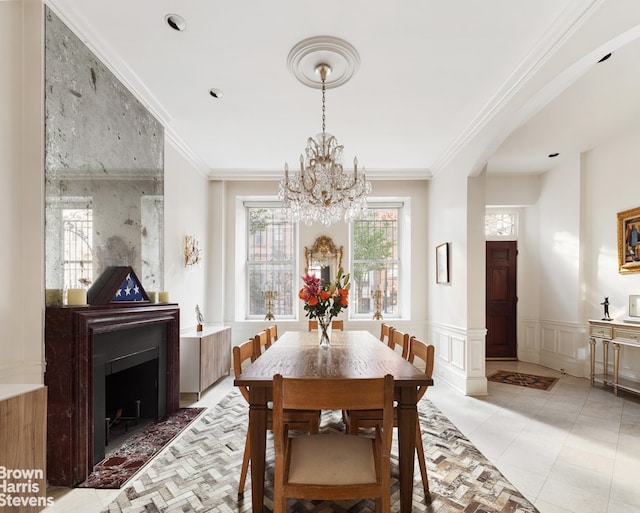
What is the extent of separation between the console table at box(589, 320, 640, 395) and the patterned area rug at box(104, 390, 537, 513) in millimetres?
2493

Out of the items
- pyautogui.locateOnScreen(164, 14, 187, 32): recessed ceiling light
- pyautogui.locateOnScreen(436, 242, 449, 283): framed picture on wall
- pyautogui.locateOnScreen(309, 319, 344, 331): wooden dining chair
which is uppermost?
pyautogui.locateOnScreen(164, 14, 187, 32): recessed ceiling light

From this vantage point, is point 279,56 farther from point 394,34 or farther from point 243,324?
point 243,324

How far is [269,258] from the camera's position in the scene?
591 cm

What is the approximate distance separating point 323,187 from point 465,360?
2.71m

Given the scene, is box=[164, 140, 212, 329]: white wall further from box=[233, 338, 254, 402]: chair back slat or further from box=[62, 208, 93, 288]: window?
box=[233, 338, 254, 402]: chair back slat

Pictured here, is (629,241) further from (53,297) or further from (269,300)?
(53,297)

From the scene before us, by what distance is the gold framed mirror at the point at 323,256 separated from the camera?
218 inches

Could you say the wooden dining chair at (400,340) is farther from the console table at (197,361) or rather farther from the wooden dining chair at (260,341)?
the console table at (197,361)

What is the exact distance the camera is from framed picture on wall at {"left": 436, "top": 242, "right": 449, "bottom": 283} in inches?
185

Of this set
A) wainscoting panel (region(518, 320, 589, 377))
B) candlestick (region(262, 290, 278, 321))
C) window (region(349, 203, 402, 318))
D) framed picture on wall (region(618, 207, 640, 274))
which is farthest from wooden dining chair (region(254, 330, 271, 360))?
wainscoting panel (region(518, 320, 589, 377))

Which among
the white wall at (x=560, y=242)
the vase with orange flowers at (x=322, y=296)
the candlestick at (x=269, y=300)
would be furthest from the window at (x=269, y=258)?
the white wall at (x=560, y=242)

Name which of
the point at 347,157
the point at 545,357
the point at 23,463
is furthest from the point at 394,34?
the point at 545,357

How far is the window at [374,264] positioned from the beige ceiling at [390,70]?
1.59 m

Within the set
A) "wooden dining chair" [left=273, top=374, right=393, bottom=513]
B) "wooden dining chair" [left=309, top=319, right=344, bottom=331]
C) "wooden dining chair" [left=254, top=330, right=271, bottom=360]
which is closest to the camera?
"wooden dining chair" [left=273, top=374, right=393, bottom=513]
